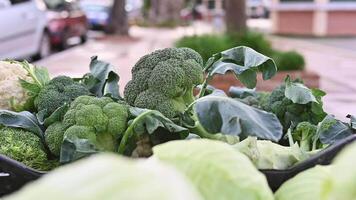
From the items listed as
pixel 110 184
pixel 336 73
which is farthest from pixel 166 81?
pixel 336 73

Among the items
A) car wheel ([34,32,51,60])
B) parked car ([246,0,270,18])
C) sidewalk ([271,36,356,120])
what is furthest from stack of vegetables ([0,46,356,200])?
parked car ([246,0,270,18])

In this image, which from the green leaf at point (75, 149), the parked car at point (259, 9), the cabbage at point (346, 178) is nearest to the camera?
the cabbage at point (346, 178)

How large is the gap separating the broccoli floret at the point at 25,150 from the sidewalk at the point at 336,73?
319 centimetres

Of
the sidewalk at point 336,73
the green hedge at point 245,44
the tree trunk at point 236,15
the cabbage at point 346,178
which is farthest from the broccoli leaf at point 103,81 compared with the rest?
the tree trunk at point 236,15

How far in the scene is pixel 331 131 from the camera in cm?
213

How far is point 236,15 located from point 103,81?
9.25 metres

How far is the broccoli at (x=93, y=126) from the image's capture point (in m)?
2.01

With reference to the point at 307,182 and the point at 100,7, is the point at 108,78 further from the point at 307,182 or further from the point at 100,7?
the point at 100,7

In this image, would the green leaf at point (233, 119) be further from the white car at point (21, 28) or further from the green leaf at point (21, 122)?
the white car at point (21, 28)

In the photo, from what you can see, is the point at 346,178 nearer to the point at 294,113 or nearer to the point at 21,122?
the point at 294,113

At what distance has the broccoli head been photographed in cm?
216

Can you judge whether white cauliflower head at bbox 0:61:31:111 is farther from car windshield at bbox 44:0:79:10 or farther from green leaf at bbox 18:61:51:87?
car windshield at bbox 44:0:79:10

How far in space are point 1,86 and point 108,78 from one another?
467mm

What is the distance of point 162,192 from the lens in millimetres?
1071
